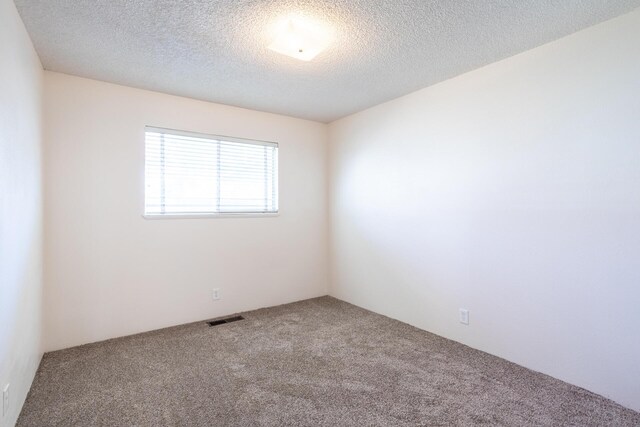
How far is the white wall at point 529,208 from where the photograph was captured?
2.02 m

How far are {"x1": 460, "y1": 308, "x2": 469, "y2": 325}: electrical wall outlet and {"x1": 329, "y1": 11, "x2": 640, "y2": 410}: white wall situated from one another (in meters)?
0.05

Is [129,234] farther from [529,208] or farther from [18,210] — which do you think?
[529,208]

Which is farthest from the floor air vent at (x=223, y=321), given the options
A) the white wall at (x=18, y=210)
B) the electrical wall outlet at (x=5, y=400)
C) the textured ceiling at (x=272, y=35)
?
the textured ceiling at (x=272, y=35)

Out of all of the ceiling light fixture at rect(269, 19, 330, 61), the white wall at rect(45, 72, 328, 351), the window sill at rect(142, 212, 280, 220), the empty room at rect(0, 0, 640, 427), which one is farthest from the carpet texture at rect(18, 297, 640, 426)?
the ceiling light fixture at rect(269, 19, 330, 61)

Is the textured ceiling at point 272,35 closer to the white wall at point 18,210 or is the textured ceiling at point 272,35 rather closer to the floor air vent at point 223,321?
the white wall at point 18,210

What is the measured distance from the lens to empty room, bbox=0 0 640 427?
1.96 metres

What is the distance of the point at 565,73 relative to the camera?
2.25 metres

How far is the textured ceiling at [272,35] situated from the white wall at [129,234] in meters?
0.31

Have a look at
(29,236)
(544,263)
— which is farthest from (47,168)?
(544,263)

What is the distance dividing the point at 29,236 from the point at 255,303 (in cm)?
230

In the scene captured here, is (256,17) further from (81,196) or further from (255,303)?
(255,303)

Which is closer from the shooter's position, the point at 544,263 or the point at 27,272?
the point at 27,272

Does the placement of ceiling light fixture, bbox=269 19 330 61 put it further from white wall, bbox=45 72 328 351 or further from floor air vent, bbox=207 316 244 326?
floor air vent, bbox=207 316 244 326

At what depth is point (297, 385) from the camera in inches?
87.7
